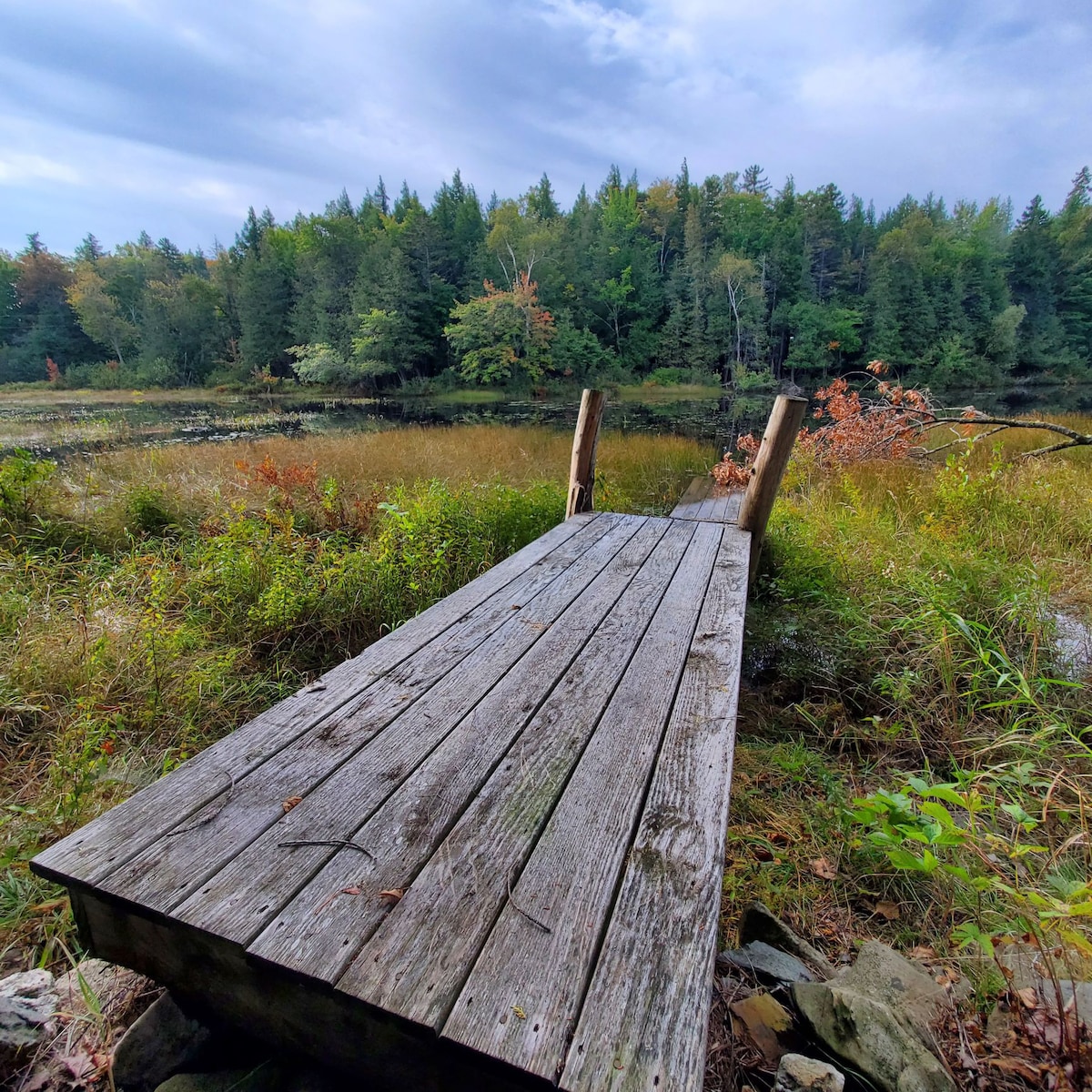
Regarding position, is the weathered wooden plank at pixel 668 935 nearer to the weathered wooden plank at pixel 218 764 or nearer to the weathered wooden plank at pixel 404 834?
the weathered wooden plank at pixel 404 834

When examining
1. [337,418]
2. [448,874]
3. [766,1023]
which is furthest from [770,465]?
[337,418]

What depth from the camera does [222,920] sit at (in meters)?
0.95

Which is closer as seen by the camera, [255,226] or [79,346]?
[79,346]

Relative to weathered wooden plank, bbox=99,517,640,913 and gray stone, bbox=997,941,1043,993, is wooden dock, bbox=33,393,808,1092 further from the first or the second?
gray stone, bbox=997,941,1043,993

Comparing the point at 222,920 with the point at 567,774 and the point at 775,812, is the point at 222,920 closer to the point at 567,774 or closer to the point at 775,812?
the point at 567,774

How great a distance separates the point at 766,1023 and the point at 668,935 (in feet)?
1.99

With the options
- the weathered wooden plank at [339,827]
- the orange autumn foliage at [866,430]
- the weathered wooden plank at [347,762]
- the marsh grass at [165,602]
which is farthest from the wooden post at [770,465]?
the weathered wooden plank at [339,827]

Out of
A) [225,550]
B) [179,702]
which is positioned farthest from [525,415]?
[179,702]

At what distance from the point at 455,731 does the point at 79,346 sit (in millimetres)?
52133

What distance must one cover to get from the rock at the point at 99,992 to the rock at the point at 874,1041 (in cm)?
152

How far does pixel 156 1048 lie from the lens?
1.13 meters

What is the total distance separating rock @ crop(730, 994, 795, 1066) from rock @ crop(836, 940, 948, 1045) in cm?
17

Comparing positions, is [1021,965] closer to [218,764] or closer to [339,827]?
[339,827]

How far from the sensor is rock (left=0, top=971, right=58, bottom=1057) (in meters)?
1.15
